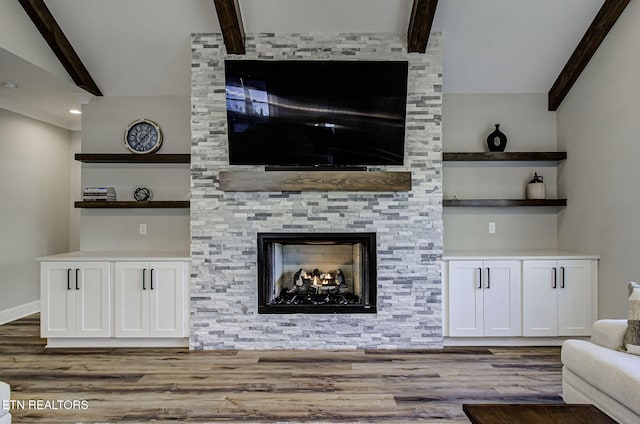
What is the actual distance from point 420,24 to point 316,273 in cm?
241

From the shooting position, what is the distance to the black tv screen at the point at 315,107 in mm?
3514

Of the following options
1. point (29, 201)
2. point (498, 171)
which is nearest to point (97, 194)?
point (29, 201)

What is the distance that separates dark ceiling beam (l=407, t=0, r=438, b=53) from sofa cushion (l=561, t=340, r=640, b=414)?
262 centimetres

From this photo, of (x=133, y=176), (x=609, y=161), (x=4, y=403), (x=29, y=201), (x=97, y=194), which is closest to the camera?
(x=4, y=403)

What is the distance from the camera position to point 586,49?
143 inches

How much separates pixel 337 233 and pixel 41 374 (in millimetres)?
2638

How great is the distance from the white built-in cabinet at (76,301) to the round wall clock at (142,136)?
Result: 1.35 m

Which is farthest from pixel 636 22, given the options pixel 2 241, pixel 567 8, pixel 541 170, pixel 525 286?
pixel 2 241

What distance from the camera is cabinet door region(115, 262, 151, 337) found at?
143 inches

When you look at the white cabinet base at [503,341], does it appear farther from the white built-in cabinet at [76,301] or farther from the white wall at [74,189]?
the white wall at [74,189]

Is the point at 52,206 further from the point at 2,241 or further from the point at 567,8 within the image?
the point at 567,8

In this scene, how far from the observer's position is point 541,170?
425 centimetres

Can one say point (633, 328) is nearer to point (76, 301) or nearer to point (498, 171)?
point (498, 171)

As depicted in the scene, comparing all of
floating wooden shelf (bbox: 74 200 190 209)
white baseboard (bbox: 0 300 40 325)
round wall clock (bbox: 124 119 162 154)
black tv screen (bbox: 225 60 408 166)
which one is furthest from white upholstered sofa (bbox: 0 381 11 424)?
white baseboard (bbox: 0 300 40 325)
